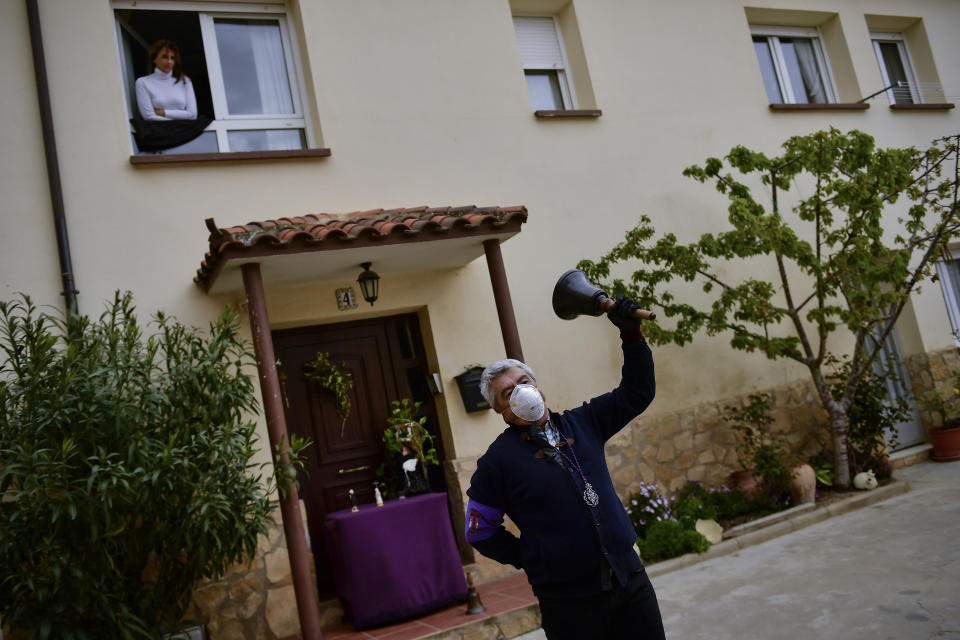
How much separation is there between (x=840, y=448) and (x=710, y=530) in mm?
1857

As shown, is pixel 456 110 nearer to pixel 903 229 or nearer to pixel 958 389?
pixel 903 229

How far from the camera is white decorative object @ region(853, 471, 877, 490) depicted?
7.55 m

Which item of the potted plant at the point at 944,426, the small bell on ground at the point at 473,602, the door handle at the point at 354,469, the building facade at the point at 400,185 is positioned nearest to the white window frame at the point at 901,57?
the building facade at the point at 400,185

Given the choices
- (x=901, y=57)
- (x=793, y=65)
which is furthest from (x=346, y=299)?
(x=901, y=57)

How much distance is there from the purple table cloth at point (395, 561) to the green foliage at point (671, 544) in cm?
173

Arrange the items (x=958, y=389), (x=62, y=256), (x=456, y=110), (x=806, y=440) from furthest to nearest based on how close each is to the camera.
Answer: (x=958, y=389) < (x=806, y=440) < (x=456, y=110) < (x=62, y=256)

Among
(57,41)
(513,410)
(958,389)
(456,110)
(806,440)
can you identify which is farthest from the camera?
(958,389)

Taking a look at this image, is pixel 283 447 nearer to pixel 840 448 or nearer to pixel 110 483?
pixel 110 483

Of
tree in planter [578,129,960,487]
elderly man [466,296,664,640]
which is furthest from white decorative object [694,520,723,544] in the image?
elderly man [466,296,664,640]

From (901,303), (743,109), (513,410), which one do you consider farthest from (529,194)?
(513,410)

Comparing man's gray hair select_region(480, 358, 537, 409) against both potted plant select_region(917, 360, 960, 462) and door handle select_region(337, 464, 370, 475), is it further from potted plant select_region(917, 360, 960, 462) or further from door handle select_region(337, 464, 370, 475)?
potted plant select_region(917, 360, 960, 462)

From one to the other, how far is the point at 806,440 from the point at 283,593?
5.56 meters

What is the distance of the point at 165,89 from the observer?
21.3 ft

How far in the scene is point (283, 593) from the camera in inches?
225
